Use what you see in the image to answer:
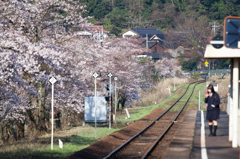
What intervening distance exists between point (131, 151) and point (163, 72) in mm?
51570

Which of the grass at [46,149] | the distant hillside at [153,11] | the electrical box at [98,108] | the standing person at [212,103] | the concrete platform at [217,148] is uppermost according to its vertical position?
the distant hillside at [153,11]

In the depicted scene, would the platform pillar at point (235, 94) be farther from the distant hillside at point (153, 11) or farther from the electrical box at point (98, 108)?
the distant hillside at point (153, 11)

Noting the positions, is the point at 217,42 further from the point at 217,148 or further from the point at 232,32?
the point at 217,148

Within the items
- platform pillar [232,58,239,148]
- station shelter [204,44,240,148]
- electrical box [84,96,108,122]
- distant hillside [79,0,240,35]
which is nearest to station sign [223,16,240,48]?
station shelter [204,44,240,148]

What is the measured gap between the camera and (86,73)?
2325 centimetres

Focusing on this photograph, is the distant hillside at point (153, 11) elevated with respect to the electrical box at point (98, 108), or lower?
elevated

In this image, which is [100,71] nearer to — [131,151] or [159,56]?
[131,151]

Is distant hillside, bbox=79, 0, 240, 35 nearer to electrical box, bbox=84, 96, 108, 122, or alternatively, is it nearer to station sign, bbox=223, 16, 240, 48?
electrical box, bbox=84, 96, 108, 122

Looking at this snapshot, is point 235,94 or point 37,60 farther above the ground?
point 37,60

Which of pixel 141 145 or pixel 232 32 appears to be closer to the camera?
pixel 232 32

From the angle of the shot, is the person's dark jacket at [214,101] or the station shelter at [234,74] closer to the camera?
the station shelter at [234,74]

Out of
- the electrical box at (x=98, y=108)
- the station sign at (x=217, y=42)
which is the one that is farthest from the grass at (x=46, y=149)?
the station sign at (x=217, y=42)

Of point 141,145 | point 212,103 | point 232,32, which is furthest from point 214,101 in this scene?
point 232,32

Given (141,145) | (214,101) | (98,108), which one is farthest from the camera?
(98,108)
